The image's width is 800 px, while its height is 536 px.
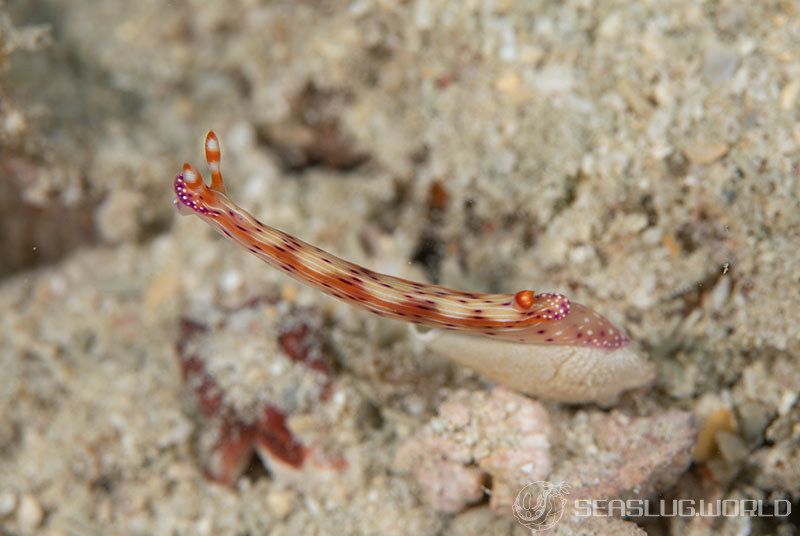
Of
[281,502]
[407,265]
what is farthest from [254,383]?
[407,265]

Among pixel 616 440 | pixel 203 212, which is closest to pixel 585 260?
pixel 616 440

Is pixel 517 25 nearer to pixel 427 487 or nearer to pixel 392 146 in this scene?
pixel 392 146

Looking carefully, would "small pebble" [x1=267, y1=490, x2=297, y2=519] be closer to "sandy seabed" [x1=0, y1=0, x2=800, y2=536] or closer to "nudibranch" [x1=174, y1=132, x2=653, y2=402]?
"sandy seabed" [x1=0, y1=0, x2=800, y2=536]

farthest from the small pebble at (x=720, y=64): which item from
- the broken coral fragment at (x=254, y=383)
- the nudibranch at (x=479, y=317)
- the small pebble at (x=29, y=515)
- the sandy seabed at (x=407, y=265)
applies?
the small pebble at (x=29, y=515)

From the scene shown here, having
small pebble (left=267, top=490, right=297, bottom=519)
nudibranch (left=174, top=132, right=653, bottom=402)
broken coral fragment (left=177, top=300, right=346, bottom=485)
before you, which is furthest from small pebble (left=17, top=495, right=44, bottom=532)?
nudibranch (left=174, top=132, right=653, bottom=402)

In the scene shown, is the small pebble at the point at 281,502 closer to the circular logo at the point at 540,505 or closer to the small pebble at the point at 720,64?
the circular logo at the point at 540,505
